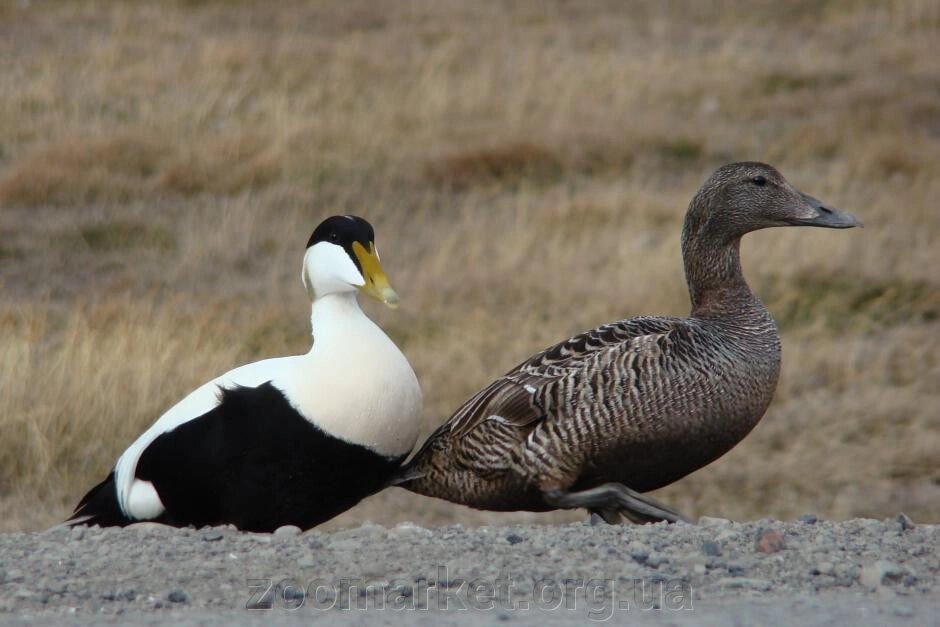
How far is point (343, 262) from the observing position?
19.0ft

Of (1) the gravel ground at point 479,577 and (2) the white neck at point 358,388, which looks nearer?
(1) the gravel ground at point 479,577

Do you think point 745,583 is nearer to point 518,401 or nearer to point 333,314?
point 518,401

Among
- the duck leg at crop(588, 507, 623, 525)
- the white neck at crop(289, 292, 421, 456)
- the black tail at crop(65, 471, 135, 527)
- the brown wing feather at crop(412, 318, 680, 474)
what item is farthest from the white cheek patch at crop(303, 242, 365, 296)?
the duck leg at crop(588, 507, 623, 525)

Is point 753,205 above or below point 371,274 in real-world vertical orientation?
above

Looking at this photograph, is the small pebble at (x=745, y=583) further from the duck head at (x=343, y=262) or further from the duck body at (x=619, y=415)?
the duck head at (x=343, y=262)

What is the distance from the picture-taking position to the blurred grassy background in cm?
803

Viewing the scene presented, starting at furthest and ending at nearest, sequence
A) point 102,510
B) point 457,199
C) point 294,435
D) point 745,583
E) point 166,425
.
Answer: point 457,199 < point 102,510 < point 166,425 < point 294,435 < point 745,583

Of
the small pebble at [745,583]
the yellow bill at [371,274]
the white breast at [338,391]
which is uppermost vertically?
the yellow bill at [371,274]

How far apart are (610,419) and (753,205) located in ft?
4.25

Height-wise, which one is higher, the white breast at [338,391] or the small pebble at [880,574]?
the white breast at [338,391]

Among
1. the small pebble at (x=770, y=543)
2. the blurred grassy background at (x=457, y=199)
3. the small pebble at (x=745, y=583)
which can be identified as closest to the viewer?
the small pebble at (x=745, y=583)

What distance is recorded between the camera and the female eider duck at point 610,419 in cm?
566

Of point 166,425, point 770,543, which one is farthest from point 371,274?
point 770,543

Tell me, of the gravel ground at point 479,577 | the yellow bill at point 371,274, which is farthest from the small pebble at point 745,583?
the yellow bill at point 371,274
